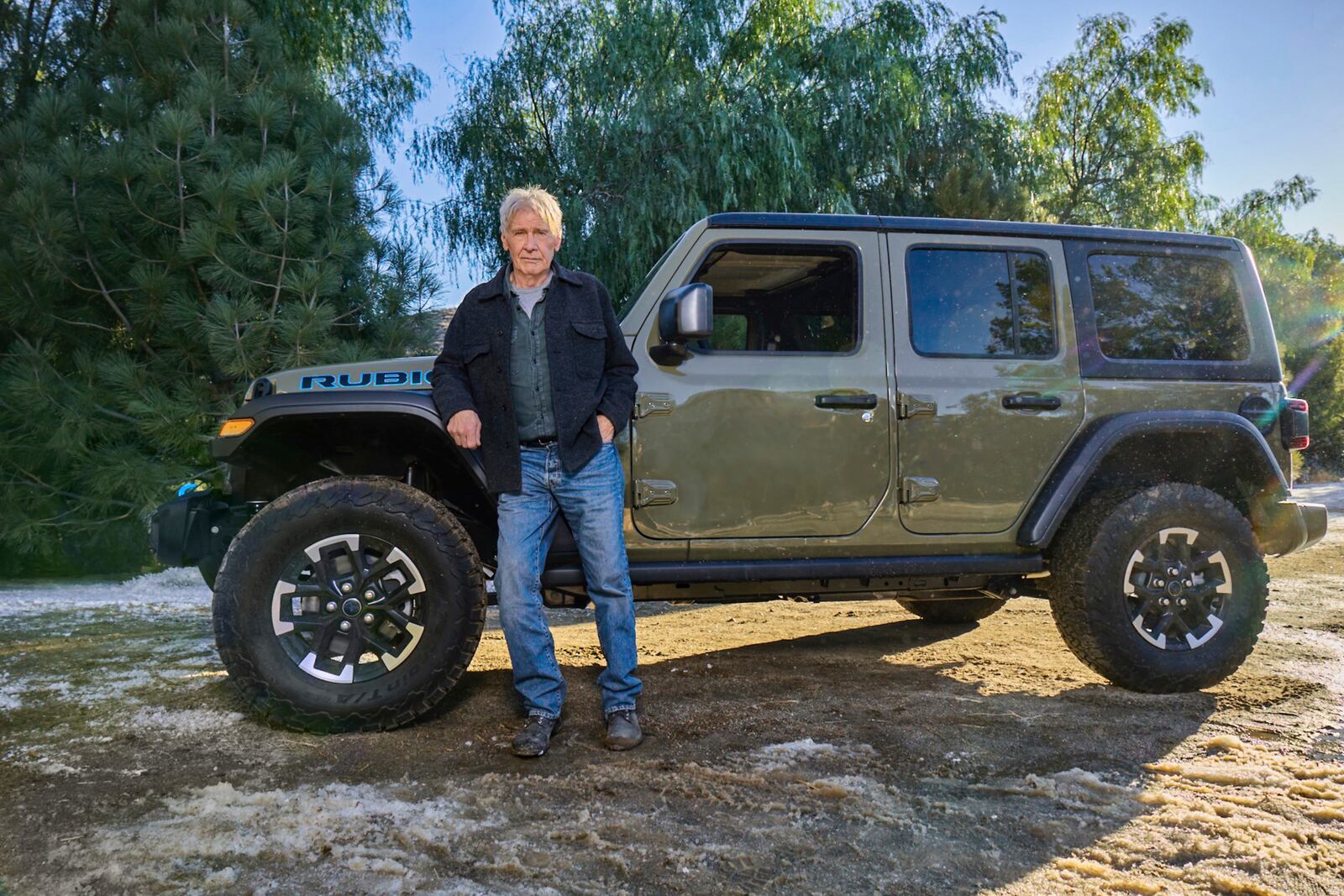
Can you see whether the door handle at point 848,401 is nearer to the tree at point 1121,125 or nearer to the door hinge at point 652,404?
the door hinge at point 652,404

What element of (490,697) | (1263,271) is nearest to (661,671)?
(490,697)

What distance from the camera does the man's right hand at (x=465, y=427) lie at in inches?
129

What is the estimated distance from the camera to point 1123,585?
391 centimetres

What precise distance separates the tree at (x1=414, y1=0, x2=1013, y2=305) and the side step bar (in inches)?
311

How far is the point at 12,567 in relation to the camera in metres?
8.94

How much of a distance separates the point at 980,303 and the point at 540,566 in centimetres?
215

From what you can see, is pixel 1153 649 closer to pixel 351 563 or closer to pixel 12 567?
pixel 351 563

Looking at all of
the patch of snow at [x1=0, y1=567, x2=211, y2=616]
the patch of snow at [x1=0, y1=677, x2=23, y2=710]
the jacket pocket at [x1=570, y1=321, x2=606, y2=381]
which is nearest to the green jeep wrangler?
the jacket pocket at [x1=570, y1=321, x2=606, y2=381]

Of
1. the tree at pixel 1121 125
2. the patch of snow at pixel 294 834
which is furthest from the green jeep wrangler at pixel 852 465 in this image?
the tree at pixel 1121 125

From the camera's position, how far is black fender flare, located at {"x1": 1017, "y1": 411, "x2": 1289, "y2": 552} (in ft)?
12.8

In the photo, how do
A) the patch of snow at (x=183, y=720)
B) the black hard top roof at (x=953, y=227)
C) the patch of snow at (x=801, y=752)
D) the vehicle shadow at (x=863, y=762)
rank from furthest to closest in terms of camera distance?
the black hard top roof at (x=953, y=227), the patch of snow at (x=183, y=720), the patch of snow at (x=801, y=752), the vehicle shadow at (x=863, y=762)

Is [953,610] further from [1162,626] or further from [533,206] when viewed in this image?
[533,206]

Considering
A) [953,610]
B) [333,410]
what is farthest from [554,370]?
[953,610]

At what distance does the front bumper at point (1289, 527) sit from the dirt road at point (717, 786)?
614mm
